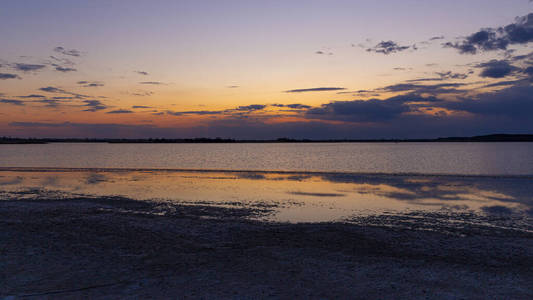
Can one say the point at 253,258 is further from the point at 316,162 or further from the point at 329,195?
the point at 316,162

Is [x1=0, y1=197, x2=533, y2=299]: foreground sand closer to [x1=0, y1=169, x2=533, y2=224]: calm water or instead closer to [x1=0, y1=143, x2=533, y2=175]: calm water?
[x1=0, y1=169, x2=533, y2=224]: calm water

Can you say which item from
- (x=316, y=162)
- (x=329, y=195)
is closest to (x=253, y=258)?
(x=329, y=195)

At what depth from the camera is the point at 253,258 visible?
11.1m

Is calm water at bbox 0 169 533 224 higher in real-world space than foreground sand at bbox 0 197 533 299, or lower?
lower

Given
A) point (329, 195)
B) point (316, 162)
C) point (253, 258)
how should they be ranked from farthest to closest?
point (316, 162)
point (329, 195)
point (253, 258)

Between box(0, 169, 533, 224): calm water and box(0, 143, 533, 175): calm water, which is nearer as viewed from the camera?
box(0, 169, 533, 224): calm water

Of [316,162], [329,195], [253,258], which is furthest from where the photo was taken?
[316,162]

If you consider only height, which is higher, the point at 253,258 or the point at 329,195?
the point at 253,258

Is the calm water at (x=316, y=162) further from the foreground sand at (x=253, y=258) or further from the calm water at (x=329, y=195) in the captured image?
the foreground sand at (x=253, y=258)

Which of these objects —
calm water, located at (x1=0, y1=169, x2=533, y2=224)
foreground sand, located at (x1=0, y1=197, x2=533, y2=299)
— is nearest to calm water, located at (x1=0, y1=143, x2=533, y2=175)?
calm water, located at (x1=0, y1=169, x2=533, y2=224)

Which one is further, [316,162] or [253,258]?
[316,162]

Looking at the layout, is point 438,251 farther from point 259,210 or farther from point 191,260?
point 259,210

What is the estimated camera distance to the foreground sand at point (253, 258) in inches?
338

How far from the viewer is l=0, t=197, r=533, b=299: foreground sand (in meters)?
8.59
